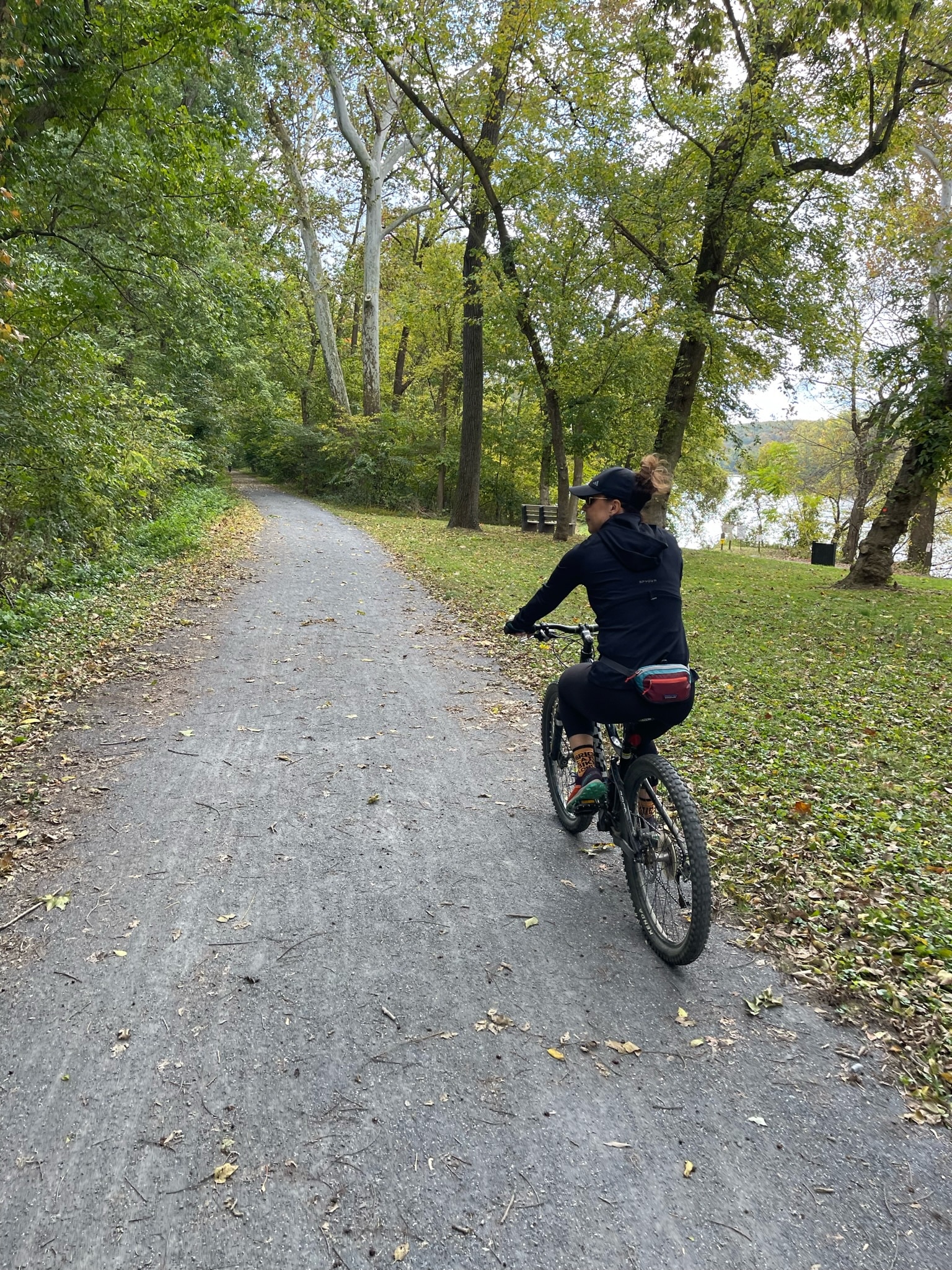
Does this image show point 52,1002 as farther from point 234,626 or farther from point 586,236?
point 586,236

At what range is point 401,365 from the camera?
35.3 metres

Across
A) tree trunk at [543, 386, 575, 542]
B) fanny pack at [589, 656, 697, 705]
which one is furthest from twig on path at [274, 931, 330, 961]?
tree trunk at [543, 386, 575, 542]

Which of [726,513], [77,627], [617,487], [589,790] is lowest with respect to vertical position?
[77,627]

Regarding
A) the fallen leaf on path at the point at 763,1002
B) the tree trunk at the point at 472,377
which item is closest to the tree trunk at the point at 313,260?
the tree trunk at the point at 472,377

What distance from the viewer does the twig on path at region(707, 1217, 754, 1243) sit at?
208 centimetres

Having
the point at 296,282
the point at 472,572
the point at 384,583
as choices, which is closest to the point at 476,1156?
the point at 384,583

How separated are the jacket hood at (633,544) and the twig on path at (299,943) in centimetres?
223

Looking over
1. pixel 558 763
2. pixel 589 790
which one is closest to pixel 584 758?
pixel 589 790

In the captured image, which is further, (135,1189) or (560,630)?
(560,630)

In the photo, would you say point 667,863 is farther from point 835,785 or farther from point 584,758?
point 835,785

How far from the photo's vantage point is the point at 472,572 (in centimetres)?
1324

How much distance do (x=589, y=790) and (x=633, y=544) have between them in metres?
1.31

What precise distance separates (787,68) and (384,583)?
1083cm

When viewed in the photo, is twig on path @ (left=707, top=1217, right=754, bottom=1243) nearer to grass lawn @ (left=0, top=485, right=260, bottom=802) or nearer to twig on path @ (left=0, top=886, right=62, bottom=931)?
twig on path @ (left=0, top=886, right=62, bottom=931)
